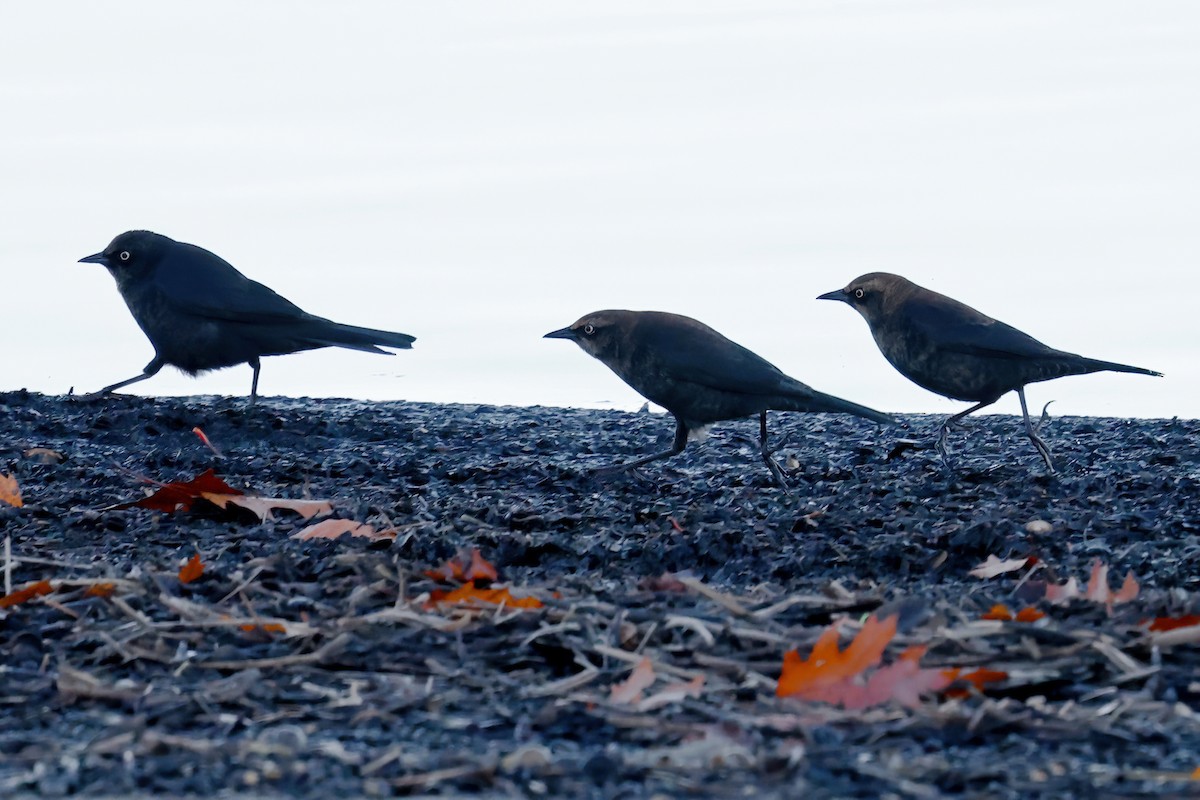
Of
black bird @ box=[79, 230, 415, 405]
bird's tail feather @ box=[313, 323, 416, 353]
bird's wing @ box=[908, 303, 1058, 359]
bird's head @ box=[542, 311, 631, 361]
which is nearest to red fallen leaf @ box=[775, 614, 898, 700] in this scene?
bird's head @ box=[542, 311, 631, 361]

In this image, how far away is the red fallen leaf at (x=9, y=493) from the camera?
21.4 feet

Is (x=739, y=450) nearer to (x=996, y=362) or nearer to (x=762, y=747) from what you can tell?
(x=996, y=362)

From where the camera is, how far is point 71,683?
3.82m

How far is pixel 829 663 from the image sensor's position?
3.68 meters

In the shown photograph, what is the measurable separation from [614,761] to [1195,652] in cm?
164

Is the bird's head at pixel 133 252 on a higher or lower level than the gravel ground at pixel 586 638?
higher

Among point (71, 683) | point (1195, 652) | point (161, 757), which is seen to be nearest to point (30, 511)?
point (71, 683)

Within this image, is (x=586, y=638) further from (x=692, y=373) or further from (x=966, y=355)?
(x=966, y=355)

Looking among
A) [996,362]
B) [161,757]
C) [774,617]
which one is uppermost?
[996,362]

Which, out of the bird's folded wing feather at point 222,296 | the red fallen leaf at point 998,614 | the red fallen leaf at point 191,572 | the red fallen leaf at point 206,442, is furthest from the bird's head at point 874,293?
the red fallen leaf at point 191,572

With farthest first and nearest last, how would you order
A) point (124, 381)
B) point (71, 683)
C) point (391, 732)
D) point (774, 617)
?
point (124, 381) → point (774, 617) → point (71, 683) → point (391, 732)

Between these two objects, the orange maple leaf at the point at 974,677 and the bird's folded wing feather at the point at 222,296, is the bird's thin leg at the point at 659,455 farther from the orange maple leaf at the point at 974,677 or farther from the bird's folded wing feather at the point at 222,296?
the orange maple leaf at the point at 974,677

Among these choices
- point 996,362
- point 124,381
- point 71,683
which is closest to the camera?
point 71,683

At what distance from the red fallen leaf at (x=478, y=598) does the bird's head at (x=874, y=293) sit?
14.9 ft
